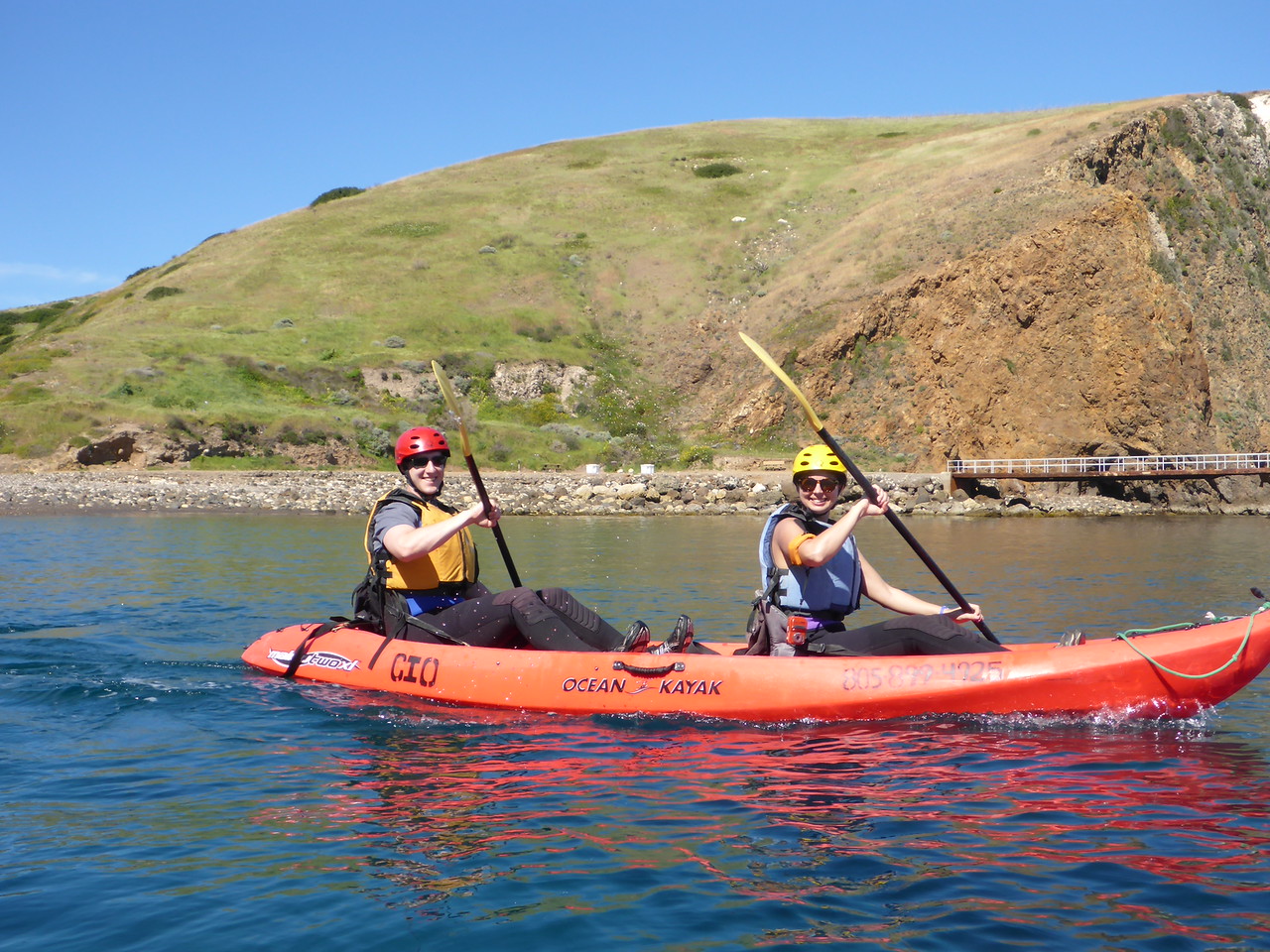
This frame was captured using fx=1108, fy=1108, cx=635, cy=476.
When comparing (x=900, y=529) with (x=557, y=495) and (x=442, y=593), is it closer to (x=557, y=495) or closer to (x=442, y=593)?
(x=442, y=593)

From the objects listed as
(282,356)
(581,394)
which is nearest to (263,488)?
(282,356)

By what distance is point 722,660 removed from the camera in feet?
25.8

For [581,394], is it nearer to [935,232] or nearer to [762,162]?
[935,232]

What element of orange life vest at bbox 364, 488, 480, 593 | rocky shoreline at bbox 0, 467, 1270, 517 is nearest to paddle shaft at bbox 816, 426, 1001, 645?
orange life vest at bbox 364, 488, 480, 593

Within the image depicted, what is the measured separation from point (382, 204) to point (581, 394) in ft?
89.0

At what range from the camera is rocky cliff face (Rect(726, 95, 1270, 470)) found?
3819cm

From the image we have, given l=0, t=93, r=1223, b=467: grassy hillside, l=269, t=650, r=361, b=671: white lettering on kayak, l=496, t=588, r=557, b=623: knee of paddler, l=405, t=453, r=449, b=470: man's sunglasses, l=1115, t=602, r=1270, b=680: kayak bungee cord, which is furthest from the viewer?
l=0, t=93, r=1223, b=467: grassy hillside

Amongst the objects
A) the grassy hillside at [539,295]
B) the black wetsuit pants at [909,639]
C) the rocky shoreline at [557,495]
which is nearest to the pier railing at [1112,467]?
the rocky shoreline at [557,495]

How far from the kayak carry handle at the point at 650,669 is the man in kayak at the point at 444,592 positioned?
280mm

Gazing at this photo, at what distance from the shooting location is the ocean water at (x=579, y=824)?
4523 millimetres

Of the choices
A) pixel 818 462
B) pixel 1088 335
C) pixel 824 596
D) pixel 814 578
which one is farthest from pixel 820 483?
pixel 1088 335

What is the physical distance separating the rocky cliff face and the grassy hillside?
1534 millimetres

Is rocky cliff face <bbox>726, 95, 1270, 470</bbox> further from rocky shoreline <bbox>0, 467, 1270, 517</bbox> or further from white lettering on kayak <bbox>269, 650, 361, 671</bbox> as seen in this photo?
white lettering on kayak <bbox>269, 650, 361, 671</bbox>

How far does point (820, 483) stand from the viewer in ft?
24.2
